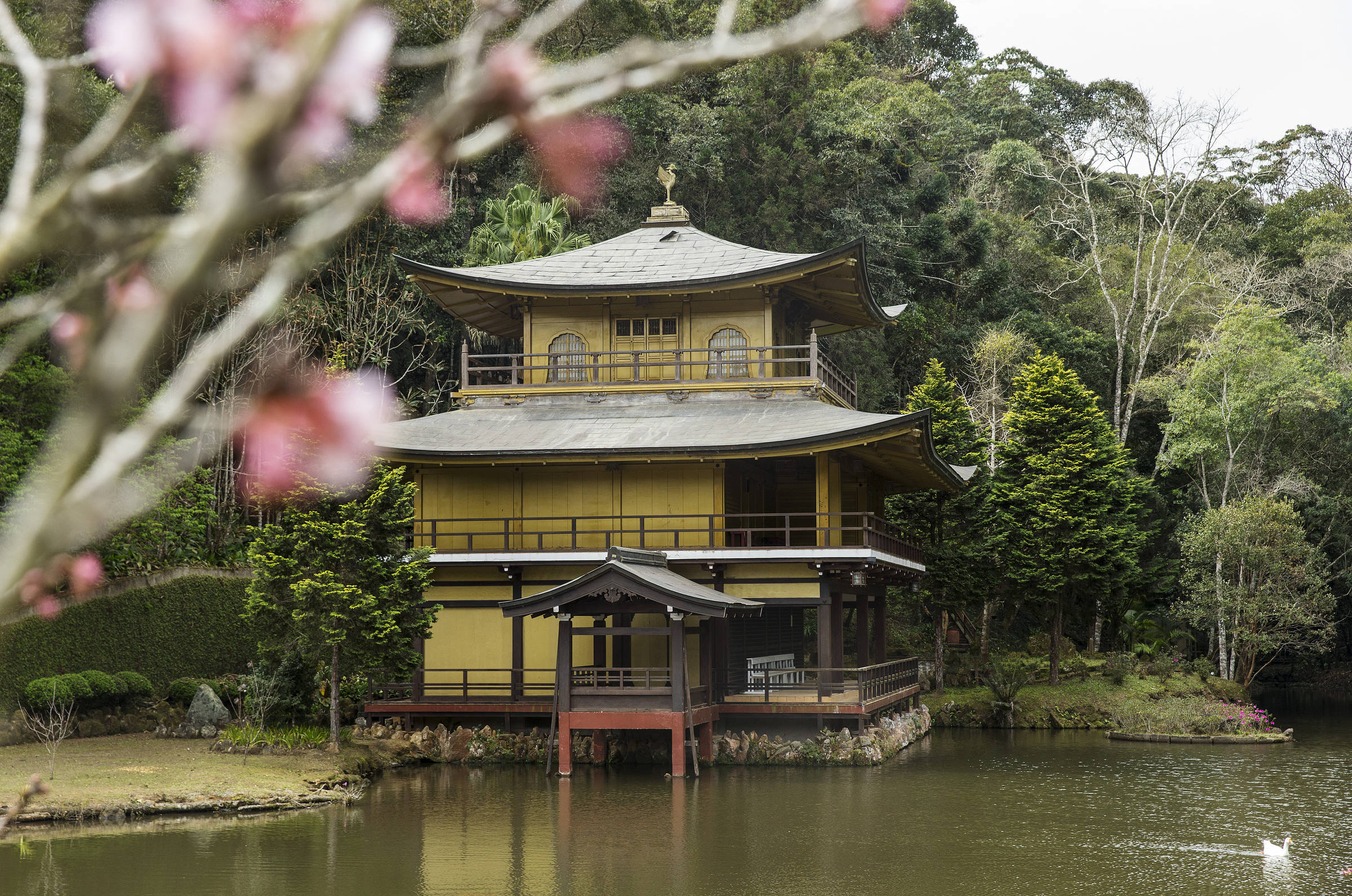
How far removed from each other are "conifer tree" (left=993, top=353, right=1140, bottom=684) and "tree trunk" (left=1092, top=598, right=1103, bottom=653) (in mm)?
1680

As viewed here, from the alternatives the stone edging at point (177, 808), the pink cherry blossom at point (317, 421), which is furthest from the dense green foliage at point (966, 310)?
the pink cherry blossom at point (317, 421)

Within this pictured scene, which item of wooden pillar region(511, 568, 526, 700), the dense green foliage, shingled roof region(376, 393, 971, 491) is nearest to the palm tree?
the dense green foliage

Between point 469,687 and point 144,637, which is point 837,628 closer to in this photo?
point 469,687

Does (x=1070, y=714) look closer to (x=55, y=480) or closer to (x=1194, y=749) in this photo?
(x=1194, y=749)

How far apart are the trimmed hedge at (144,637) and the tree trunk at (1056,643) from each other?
18.3 meters

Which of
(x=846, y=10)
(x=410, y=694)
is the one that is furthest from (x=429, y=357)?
(x=846, y=10)

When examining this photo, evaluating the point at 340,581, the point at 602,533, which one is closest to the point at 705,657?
the point at 602,533

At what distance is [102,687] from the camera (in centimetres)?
2156

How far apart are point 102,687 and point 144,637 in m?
2.94

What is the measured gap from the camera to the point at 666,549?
74.7ft

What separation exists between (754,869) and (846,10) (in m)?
12.1

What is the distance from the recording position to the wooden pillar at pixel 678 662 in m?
19.3

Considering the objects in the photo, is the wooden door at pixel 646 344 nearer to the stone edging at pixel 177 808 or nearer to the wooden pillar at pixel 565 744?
the wooden pillar at pixel 565 744

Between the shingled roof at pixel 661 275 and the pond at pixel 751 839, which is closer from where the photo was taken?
the pond at pixel 751 839
